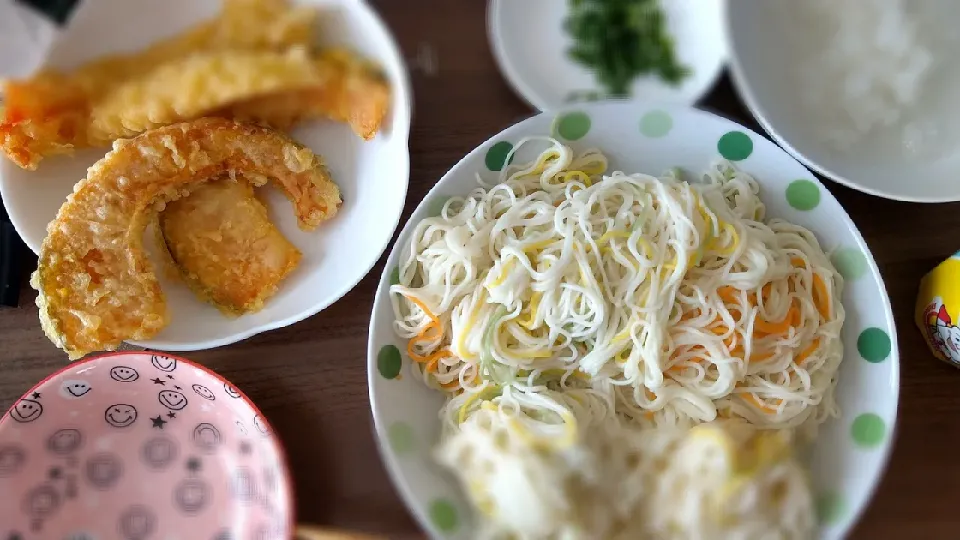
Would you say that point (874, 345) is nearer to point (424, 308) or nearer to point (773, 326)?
point (773, 326)

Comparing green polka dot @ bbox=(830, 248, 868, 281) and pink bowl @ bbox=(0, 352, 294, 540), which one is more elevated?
green polka dot @ bbox=(830, 248, 868, 281)

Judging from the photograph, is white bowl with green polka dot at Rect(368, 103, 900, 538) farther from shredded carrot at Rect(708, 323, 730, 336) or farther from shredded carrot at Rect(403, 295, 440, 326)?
shredded carrot at Rect(708, 323, 730, 336)

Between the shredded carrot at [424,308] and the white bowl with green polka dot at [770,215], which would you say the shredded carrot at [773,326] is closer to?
the white bowl with green polka dot at [770,215]

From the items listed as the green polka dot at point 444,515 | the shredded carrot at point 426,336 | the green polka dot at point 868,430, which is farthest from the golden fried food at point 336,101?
the green polka dot at point 868,430

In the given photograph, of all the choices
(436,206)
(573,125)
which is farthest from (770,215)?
(436,206)

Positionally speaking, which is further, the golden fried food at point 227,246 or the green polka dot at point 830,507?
the golden fried food at point 227,246

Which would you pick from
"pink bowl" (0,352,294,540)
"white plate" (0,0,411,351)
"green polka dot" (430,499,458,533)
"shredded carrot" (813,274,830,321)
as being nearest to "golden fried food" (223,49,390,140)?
"white plate" (0,0,411,351)
